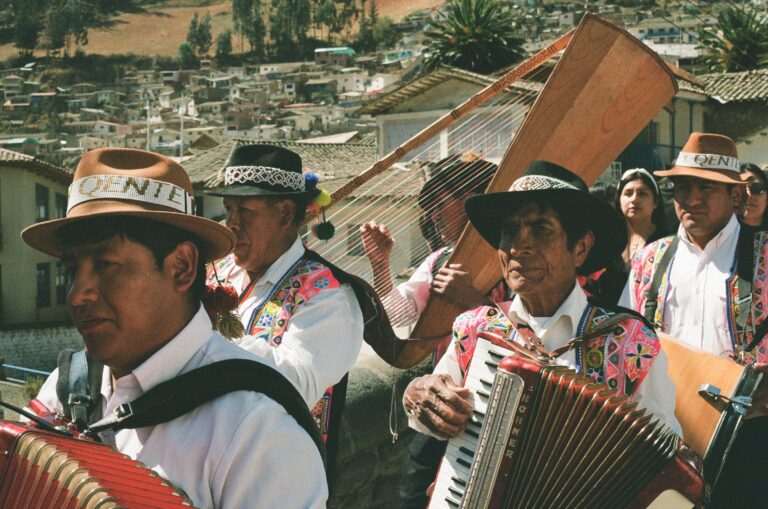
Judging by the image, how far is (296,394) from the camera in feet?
6.84

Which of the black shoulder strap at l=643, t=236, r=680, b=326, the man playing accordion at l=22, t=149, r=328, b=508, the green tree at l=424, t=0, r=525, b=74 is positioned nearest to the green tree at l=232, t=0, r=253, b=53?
the green tree at l=424, t=0, r=525, b=74

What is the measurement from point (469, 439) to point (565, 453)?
0.27 m

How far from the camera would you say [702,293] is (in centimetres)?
450

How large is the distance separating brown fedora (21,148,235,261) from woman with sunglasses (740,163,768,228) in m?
4.64

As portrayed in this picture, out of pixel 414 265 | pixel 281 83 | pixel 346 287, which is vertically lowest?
pixel 281 83

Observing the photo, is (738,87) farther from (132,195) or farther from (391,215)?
(132,195)

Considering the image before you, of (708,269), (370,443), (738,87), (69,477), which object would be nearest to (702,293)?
(708,269)

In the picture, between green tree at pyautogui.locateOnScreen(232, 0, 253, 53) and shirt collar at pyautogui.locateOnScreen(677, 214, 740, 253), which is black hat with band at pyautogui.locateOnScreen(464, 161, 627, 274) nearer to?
shirt collar at pyautogui.locateOnScreen(677, 214, 740, 253)

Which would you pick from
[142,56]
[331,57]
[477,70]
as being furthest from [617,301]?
[142,56]

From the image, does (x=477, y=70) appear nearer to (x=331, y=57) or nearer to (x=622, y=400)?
(x=622, y=400)

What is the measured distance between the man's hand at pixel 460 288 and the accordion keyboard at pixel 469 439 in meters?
1.17

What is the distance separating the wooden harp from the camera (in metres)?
3.87

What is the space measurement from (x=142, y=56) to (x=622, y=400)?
17445cm

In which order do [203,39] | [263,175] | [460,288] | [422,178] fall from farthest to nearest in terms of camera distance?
1. [203,39]
2. [422,178]
3. [460,288]
4. [263,175]
